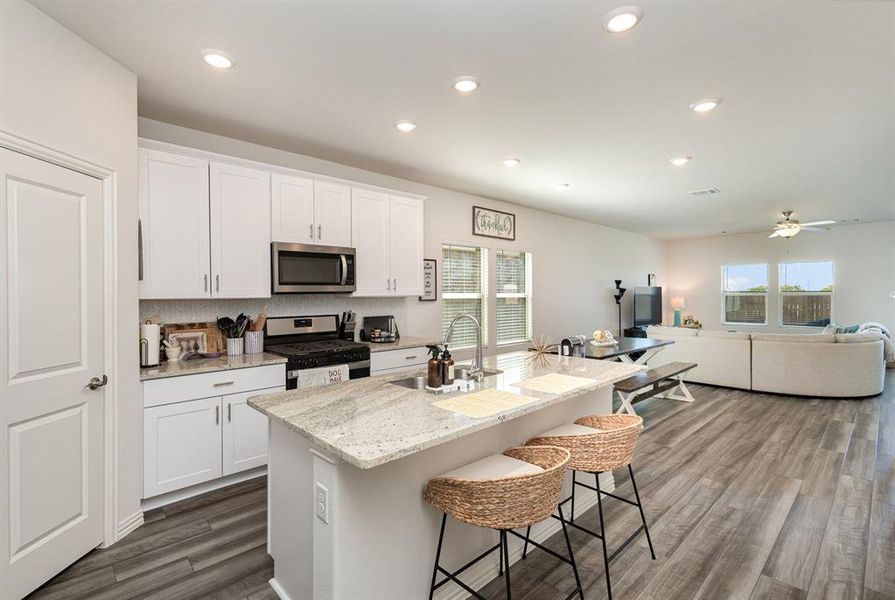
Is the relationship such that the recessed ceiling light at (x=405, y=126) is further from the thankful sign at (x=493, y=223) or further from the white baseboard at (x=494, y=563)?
the white baseboard at (x=494, y=563)

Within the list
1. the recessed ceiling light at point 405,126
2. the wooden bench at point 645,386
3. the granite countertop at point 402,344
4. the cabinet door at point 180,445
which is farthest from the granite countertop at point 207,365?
the wooden bench at point 645,386

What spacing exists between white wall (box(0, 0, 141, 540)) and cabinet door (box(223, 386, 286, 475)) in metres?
0.51

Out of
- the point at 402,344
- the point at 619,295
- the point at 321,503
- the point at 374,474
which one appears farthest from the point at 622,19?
the point at 619,295

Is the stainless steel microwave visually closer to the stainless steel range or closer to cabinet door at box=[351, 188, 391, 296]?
cabinet door at box=[351, 188, 391, 296]

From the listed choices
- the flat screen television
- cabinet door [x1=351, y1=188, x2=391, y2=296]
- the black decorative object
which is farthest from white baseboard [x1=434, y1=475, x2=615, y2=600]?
the flat screen television

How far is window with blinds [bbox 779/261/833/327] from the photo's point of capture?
27.6 ft

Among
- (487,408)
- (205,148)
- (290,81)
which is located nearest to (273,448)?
(487,408)

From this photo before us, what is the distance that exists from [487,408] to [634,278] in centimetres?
839

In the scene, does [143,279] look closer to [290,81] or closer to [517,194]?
[290,81]

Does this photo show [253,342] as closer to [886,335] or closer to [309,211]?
[309,211]

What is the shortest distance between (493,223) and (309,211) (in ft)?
9.30

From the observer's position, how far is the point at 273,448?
6.56 feet

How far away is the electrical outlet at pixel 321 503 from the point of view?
151cm

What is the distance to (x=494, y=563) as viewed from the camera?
211 centimetres
